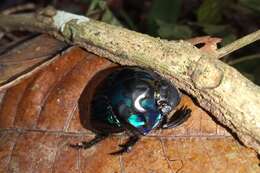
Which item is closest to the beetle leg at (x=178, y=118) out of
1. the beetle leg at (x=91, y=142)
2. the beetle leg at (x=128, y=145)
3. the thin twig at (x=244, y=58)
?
the beetle leg at (x=128, y=145)

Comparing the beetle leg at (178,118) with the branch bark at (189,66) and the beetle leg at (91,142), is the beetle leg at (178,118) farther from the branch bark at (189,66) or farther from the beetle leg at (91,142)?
the beetle leg at (91,142)

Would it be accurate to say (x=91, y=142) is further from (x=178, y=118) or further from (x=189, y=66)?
(x=189, y=66)

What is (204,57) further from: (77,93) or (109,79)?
(77,93)

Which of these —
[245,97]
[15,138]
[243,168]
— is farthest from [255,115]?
[15,138]

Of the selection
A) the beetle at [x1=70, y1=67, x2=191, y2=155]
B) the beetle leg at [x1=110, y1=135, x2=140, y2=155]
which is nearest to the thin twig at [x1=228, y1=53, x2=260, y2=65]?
the beetle at [x1=70, y1=67, x2=191, y2=155]

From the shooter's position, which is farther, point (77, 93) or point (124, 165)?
point (77, 93)

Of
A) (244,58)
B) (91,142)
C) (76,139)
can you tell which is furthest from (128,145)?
(244,58)

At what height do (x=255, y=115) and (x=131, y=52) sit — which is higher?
(x=131, y=52)
